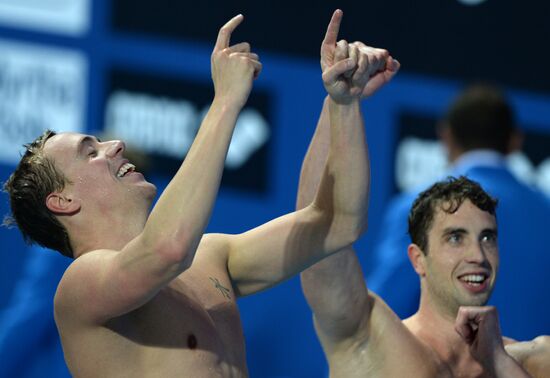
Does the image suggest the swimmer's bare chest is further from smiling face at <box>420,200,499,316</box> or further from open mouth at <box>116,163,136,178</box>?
smiling face at <box>420,200,499,316</box>

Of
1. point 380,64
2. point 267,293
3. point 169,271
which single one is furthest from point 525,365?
point 267,293

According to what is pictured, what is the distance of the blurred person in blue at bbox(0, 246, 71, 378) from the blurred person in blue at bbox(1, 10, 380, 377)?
137 centimetres

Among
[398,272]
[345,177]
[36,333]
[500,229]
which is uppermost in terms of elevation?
[345,177]

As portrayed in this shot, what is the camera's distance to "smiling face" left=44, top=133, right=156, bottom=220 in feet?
9.00

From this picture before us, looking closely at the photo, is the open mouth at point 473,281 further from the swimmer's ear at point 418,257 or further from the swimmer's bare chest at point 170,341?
the swimmer's bare chest at point 170,341

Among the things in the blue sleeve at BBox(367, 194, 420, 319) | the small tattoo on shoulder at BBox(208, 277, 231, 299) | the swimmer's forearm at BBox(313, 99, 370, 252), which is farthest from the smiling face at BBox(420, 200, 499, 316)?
the blue sleeve at BBox(367, 194, 420, 319)

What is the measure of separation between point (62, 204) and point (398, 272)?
1.56m

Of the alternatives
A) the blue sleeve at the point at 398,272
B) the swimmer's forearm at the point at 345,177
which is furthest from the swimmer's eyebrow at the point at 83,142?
the blue sleeve at the point at 398,272

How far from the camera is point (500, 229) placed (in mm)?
4234

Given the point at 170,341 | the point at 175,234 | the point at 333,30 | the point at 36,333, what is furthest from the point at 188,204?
the point at 36,333

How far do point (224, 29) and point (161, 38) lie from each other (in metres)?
2.44

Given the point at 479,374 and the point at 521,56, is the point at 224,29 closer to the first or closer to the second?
the point at 479,374

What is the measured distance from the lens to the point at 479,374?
318 cm

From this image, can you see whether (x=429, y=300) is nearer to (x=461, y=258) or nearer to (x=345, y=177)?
(x=461, y=258)
